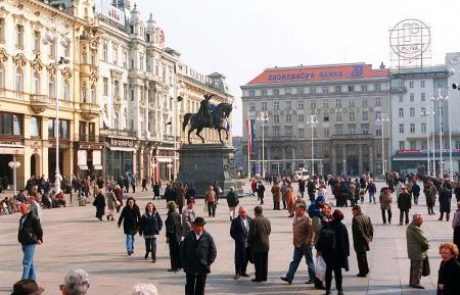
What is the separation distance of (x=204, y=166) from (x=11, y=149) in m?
16.2

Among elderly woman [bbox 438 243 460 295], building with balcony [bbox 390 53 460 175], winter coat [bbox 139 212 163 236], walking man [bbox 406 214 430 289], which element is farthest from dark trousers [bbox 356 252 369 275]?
building with balcony [bbox 390 53 460 175]

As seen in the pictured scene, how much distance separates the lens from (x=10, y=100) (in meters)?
47.3

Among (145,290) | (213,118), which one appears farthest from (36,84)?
(145,290)

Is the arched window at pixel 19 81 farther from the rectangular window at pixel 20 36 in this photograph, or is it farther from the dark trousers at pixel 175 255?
the dark trousers at pixel 175 255

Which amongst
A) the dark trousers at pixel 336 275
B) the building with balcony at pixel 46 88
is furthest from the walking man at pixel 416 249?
the building with balcony at pixel 46 88

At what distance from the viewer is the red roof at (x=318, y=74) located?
4850 inches

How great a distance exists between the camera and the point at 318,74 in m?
126

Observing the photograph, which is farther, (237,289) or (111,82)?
(111,82)

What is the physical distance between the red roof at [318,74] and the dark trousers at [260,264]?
112682mm

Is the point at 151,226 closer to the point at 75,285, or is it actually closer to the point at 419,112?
the point at 75,285

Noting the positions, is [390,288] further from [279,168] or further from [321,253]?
[279,168]

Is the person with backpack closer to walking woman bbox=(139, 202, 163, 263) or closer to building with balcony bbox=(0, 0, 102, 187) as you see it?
walking woman bbox=(139, 202, 163, 263)

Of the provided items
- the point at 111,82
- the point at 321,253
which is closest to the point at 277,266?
the point at 321,253

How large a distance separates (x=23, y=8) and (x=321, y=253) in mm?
44261
